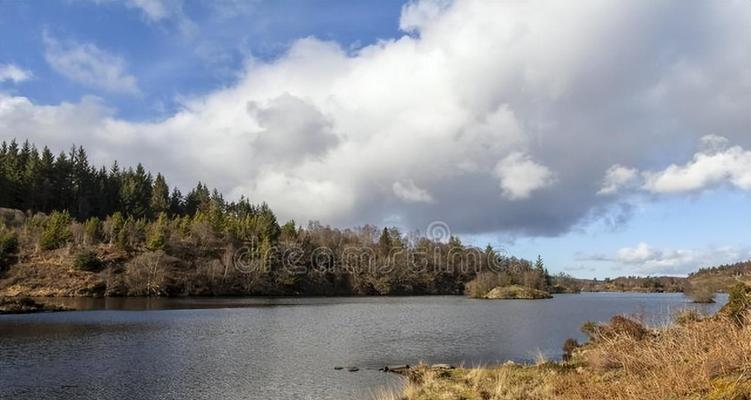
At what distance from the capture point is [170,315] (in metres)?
81.6

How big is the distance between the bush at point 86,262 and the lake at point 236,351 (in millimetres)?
69930

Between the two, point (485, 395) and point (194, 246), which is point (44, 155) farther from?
point (485, 395)

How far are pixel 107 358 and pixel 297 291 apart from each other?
144m

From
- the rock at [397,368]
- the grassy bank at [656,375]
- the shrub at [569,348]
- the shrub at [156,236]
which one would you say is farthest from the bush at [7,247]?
the grassy bank at [656,375]

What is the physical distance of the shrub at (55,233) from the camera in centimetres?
14525

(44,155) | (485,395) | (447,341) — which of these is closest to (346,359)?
(447,341)

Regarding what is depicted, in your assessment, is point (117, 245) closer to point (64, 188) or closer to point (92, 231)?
point (92, 231)

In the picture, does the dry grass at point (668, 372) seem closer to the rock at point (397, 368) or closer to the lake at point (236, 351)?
the lake at point (236, 351)

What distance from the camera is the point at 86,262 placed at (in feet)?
464

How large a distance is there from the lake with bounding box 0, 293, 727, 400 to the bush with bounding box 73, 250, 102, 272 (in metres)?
69.9

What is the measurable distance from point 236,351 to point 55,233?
126m

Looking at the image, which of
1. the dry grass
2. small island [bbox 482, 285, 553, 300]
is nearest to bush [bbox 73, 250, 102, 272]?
small island [bbox 482, 285, 553, 300]

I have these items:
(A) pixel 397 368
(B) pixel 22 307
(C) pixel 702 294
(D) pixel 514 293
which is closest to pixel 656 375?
(A) pixel 397 368

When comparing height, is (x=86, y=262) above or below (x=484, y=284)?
→ above
